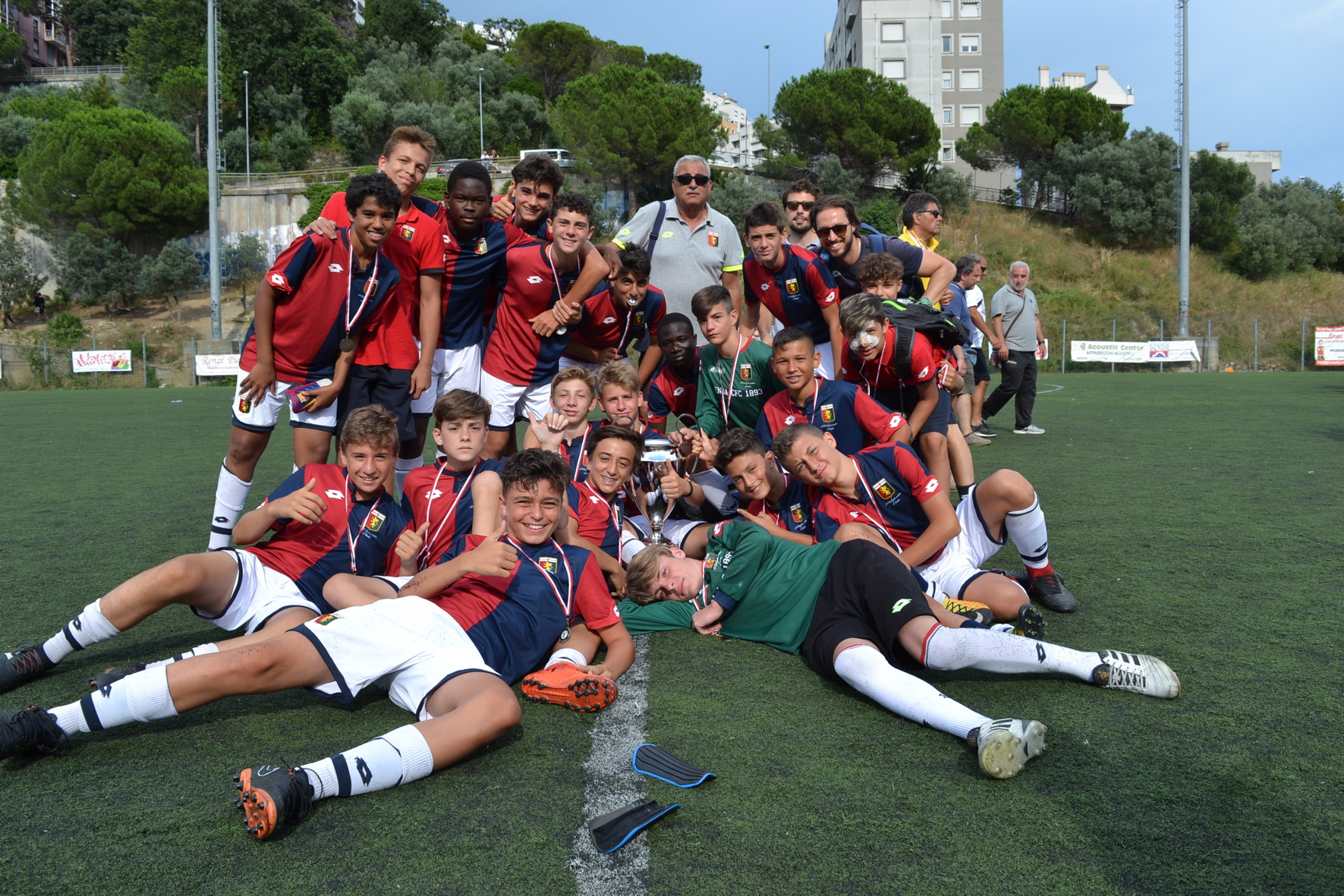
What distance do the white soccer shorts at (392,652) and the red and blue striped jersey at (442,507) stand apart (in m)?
0.91

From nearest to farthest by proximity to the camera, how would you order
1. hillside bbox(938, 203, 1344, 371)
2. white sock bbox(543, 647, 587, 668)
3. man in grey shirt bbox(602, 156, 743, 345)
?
white sock bbox(543, 647, 587, 668) < man in grey shirt bbox(602, 156, 743, 345) < hillside bbox(938, 203, 1344, 371)

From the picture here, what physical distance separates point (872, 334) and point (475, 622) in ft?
8.58

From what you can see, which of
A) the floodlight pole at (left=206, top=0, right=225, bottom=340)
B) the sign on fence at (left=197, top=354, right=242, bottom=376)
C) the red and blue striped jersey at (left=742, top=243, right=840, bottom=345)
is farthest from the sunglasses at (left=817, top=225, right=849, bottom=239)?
the sign on fence at (left=197, top=354, right=242, bottom=376)

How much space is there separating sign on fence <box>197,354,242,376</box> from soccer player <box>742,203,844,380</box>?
2467 cm

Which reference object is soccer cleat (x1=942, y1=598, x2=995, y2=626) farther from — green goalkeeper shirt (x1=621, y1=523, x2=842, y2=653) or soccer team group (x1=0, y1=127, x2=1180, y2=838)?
green goalkeeper shirt (x1=621, y1=523, x2=842, y2=653)

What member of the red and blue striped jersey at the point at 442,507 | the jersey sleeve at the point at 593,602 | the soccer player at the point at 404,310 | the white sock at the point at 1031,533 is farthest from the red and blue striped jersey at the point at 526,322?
the white sock at the point at 1031,533

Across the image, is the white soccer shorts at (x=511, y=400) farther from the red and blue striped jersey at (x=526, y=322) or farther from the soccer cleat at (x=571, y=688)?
the soccer cleat at (x=571, y=688)

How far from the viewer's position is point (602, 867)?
2.19 metres

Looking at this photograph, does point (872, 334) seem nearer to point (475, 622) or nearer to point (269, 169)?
point (475, 622)

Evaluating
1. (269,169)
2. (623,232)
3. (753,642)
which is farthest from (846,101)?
(753,642)

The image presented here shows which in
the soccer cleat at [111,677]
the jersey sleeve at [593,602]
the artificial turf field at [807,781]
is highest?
the jersey sleeve at [593,602]

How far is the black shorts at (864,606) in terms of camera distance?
128 inches

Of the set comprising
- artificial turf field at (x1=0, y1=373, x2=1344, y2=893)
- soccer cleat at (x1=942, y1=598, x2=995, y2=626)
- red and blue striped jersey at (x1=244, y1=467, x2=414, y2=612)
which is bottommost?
artificial turf field at (x1=0, y1=373, x2=1344, y2=893)

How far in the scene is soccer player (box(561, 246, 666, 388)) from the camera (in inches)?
220
